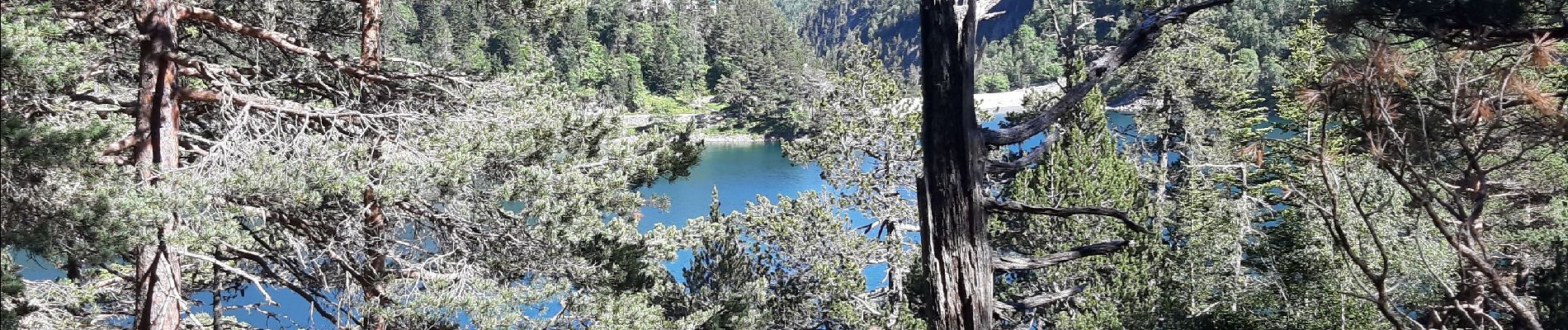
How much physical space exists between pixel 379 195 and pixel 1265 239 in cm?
1029

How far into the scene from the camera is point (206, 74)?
587 cm

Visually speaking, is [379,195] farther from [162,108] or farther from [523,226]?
[523,226]

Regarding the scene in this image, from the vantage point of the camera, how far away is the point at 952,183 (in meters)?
4.01

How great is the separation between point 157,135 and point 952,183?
4342 mm

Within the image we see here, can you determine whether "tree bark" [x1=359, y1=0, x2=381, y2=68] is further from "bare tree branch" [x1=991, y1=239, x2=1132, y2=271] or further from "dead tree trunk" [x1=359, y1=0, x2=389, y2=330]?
"bare tree branch" [x1=991, y1=239, x2=1132, y2=271]

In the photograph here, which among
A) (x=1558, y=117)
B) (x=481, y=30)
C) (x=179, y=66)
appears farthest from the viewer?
(x=481, y=30)

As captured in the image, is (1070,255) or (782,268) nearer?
(1070,255)

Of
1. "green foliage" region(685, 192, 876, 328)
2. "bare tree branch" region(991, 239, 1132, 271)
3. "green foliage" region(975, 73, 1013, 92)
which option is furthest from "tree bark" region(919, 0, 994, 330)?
"green foliage" region(975, 73, 1013, 92)

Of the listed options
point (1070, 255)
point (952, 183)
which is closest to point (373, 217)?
point (952, 183)

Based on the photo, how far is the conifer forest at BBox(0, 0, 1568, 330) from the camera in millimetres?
4121

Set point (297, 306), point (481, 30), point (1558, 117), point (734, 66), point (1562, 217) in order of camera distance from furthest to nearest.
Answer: point (734, 66) → point (481, 30) → point (297, 306) → point (1562, 217) → point (1558, 117)

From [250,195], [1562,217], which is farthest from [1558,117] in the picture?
[250,195]

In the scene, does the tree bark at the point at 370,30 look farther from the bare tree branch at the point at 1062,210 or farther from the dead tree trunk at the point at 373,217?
the bare tree branch at the point at 1062,210

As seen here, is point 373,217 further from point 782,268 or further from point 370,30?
point 782,268
